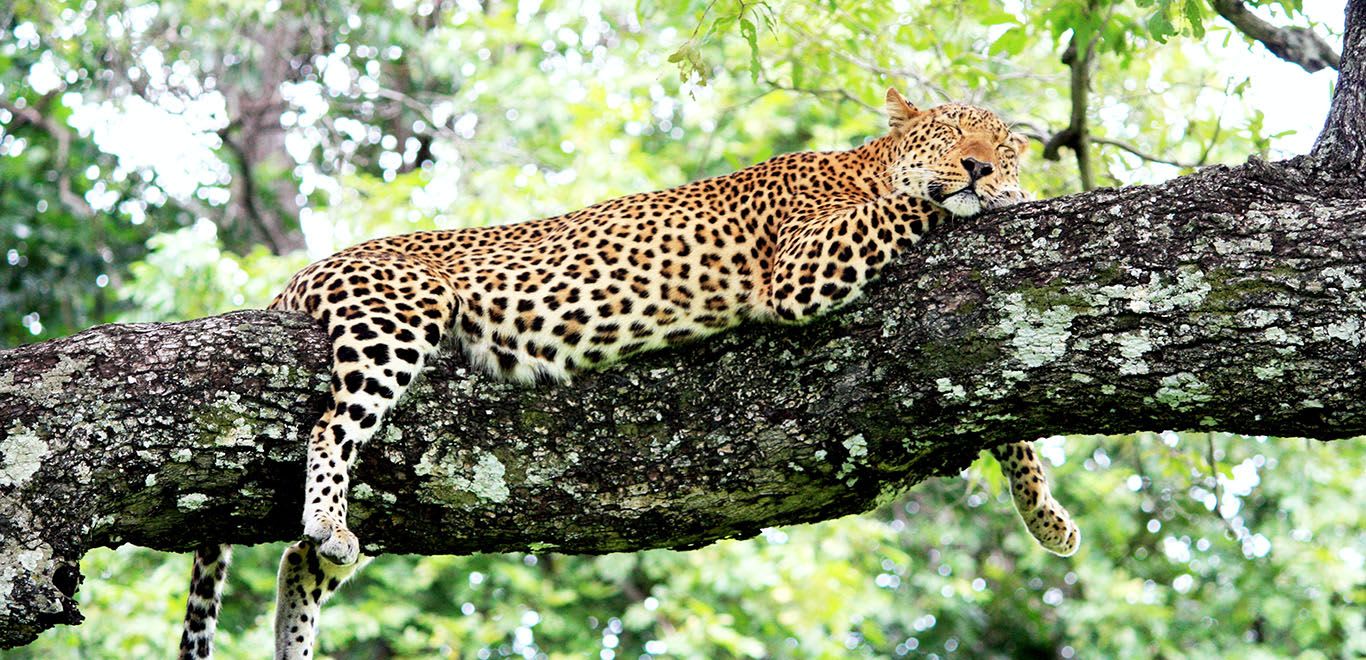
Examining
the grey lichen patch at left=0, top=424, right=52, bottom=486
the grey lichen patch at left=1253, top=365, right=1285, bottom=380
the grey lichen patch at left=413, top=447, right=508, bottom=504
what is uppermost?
the grey lichen patch at left=1253, top=365, right=1285, bottom=380

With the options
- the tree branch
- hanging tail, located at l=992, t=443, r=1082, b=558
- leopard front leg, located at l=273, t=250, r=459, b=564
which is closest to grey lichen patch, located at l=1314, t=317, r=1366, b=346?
the tree branch

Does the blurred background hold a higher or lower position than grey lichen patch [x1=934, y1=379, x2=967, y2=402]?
lower

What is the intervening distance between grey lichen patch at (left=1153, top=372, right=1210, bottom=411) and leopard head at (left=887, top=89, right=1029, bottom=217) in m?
1.10

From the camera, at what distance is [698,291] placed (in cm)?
604

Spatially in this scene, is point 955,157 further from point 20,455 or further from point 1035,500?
point 20,455

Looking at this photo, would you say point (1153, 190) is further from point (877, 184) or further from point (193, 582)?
point (193, 582)

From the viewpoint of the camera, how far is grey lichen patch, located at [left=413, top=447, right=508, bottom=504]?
17.0ft

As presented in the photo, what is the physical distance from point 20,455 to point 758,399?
2.42m

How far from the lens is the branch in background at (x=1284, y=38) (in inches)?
262

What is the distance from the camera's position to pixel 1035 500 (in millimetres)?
Answer: 6660

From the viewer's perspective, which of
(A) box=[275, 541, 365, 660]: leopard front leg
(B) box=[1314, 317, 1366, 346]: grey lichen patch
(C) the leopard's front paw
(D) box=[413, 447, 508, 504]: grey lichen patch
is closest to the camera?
(B) box=[1314, 317, 1366, 346]: grey lichen patch

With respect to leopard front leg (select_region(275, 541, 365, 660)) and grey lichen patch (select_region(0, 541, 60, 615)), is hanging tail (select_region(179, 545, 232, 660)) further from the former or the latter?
grey lichen patch (select_region(0, 541, 60, 615))

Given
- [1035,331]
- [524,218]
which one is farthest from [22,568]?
[524,218]

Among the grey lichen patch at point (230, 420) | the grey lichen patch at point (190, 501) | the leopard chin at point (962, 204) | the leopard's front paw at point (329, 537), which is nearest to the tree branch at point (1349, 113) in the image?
the leopard chin at point (962, 204)
